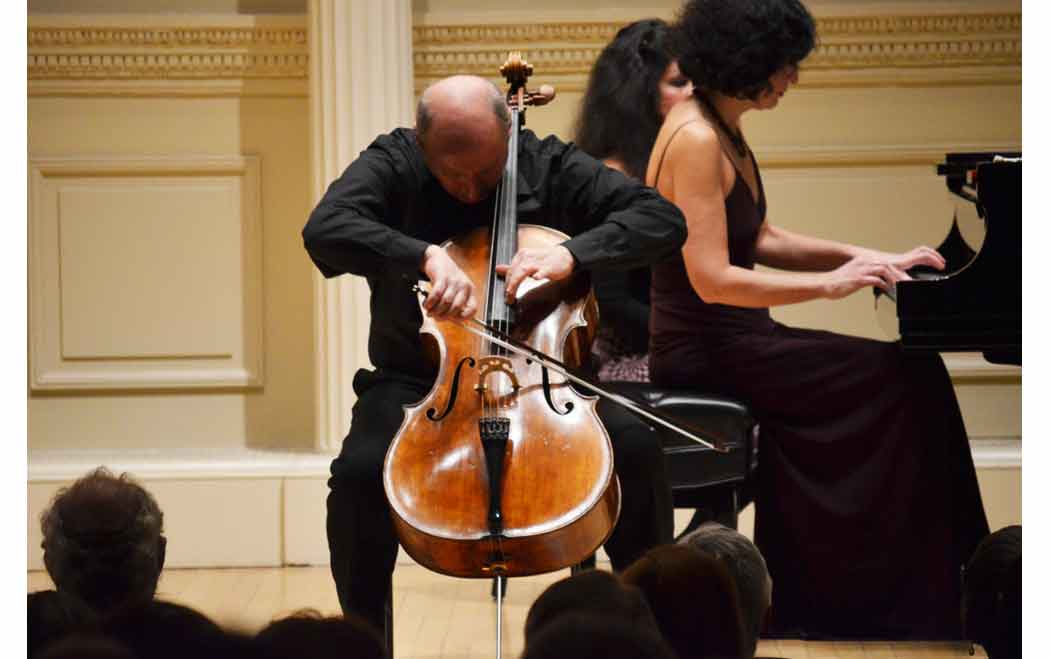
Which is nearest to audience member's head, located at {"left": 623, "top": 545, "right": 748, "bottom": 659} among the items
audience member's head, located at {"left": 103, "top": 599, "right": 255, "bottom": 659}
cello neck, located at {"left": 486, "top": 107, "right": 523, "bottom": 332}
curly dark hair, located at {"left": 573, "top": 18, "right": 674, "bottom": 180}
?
audience member's head, located at {"left": 103, "top": 599, "right": 255, "bottom": 659}

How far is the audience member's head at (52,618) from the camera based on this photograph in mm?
1495

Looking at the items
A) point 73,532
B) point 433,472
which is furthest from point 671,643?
point 73,532

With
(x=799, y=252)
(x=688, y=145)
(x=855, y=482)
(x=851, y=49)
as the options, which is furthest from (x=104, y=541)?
(x=851, y=49)

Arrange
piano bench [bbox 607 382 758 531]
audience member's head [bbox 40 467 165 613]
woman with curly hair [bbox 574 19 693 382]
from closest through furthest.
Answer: audience member's head [bbox 40 467 165 613], piano bench [bbox 607 382 758 531], woman with curly hair [bbox 574 19 693 382]

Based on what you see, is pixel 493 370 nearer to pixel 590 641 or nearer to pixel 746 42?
pixel 590 641

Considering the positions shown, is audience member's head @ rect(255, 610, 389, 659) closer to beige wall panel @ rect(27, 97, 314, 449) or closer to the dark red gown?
the dark red gown

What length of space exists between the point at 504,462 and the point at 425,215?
21.3 inches

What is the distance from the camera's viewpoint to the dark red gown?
8.72 ft

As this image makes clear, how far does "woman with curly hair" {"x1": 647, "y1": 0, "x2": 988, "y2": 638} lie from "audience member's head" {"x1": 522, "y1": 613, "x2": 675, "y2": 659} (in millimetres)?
1328

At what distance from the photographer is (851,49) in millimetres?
3801

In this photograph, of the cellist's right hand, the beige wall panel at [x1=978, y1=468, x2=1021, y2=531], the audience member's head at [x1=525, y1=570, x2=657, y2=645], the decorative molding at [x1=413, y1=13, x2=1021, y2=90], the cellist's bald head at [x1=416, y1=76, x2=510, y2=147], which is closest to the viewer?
the audience member's head at [x1=525, y1=570, x2=657, y2=645]

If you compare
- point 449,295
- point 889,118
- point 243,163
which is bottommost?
point 449,295

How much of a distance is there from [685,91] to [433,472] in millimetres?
1533

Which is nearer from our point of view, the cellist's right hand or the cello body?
the cello body
